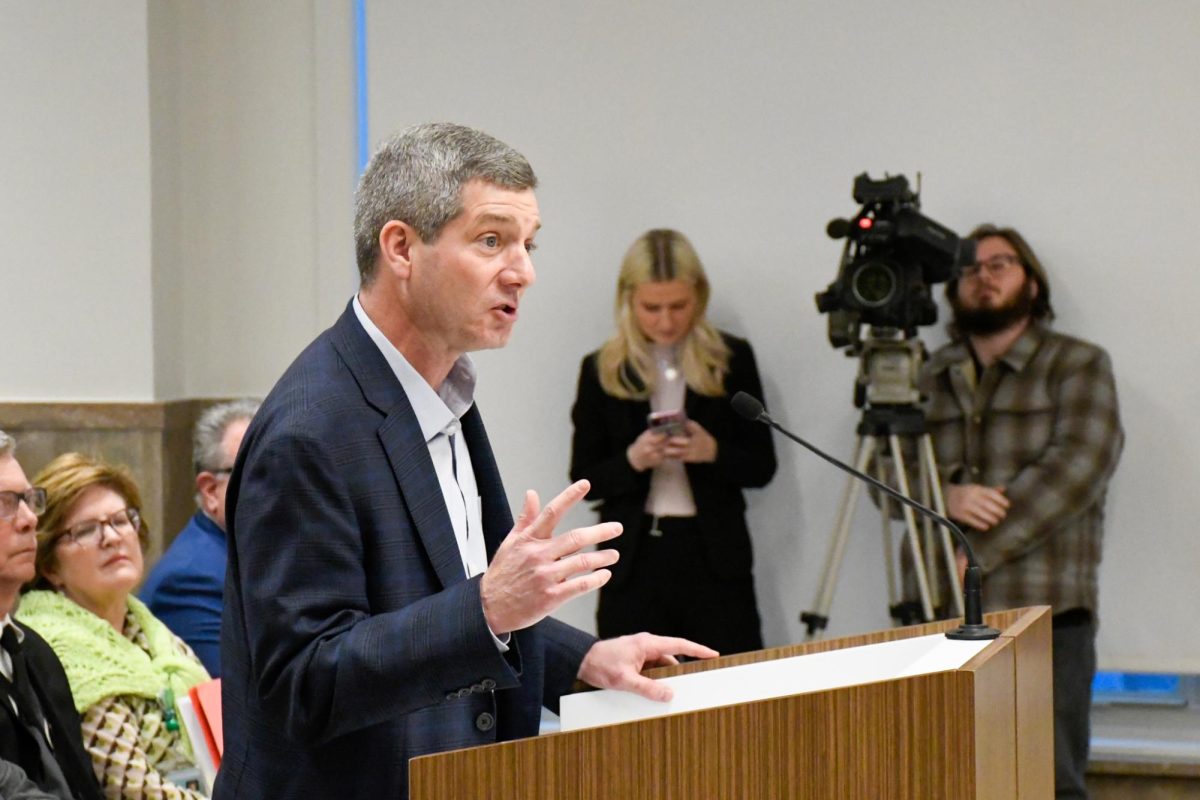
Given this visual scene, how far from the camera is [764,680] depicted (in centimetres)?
164

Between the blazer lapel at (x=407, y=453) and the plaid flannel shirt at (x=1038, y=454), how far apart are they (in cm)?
302

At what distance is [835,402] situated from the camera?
502 centimetres

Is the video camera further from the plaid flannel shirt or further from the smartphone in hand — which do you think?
the smartphone in hand

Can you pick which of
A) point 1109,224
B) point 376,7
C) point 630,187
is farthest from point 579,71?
point 1109,224

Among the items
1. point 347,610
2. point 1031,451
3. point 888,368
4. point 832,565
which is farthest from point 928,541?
point 347,610

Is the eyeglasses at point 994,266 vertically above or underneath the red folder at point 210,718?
above

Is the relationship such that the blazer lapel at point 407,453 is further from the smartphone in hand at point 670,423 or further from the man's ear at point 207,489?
the smartphone in hand at point 670,423

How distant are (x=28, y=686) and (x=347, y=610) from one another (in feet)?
4.91

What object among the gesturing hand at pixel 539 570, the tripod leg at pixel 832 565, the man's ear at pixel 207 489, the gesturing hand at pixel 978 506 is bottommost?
the tripod leg at pixel 832 565

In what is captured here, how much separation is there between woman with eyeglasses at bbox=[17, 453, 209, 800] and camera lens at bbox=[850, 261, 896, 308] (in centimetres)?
206

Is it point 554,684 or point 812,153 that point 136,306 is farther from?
point 554,684

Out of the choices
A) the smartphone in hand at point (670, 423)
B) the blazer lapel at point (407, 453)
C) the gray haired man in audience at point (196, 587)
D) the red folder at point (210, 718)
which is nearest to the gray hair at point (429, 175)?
the blazer lapel at point (407, 453)

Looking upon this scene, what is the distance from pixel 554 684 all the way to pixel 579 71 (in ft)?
12.4

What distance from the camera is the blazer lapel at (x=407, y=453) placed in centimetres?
157
